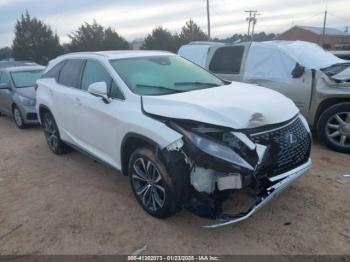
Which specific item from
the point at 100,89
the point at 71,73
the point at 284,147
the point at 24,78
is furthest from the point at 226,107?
the point at 24,78

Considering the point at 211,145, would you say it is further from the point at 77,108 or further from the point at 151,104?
the point at 77,108

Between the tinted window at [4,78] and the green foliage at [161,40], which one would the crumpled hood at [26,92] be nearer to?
the tinted window at [4,78]

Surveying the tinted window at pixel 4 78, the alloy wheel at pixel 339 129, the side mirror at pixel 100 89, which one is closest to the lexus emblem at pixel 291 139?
the side mirror at pixel 100 89

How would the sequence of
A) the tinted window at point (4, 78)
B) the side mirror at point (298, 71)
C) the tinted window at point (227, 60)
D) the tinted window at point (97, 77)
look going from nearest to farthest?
the tinted window at point (97, 77) → the side mirror at point (298, 71) → the tinted window at point (227, 60) → the tinted window at point (4, 78)

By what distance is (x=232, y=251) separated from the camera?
309cm

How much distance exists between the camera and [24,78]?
898cm

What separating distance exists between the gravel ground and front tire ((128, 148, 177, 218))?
0.18 m

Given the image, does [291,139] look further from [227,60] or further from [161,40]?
[161,40]

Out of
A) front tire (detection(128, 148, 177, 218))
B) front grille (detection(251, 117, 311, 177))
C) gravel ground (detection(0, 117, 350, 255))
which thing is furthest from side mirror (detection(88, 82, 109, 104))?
front grille (detection(251, 117, 311, 177))

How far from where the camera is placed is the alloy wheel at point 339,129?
517 cm

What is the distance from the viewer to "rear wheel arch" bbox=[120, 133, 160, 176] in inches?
134

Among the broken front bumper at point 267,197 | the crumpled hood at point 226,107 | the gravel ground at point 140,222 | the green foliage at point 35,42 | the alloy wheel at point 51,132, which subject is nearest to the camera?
the broken front bumper at point 267,197

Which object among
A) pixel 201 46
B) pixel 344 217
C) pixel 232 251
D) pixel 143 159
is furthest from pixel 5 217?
pixel 201 46

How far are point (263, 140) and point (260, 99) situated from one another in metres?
0.58
